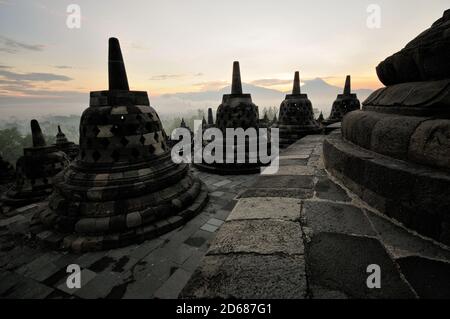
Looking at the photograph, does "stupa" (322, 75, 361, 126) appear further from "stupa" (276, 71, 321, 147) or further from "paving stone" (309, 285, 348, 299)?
"paving stone" (309, 285, 348, 299)

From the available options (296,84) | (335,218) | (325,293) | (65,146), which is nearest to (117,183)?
(335,218)

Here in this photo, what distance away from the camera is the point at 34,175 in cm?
733

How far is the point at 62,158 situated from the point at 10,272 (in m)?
5.46

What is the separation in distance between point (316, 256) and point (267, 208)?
74 cm

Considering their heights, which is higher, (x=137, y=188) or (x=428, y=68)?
(x=428, y=68)

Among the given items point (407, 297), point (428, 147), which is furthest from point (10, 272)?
point (428, 147)

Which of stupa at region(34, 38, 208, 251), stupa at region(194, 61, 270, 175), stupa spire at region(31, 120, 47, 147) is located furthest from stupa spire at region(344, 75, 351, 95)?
stupa spire at region(31, 120, 47, 147)

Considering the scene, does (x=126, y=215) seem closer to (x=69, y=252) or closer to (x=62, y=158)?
(x=69, y=252)

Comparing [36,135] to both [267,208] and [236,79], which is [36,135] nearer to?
[236,79]

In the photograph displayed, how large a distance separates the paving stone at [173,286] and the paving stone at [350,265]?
94.7 inches

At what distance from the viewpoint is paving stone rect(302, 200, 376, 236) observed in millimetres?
1684

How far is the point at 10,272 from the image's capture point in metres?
3.58

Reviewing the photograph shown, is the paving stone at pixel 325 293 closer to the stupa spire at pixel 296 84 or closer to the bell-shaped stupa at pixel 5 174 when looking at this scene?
the stupa spire at pixel 296 84

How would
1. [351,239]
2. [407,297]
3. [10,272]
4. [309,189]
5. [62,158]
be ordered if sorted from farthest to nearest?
1. [62,158]
2. [10,272]
3. [309,189]
4. [351,239]
5. [407,297]
